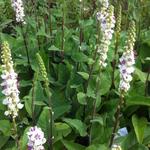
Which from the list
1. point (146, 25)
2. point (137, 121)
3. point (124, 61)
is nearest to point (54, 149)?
point (137, 121)

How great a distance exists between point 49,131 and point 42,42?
6.88ft

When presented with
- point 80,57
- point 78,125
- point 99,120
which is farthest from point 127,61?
point 80,57

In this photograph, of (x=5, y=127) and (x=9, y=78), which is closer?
(x=9, y=78)

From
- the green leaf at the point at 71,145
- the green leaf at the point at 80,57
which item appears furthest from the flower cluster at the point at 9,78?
Result: the green leaf at the point at 80,57

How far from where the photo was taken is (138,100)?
15.6 feet

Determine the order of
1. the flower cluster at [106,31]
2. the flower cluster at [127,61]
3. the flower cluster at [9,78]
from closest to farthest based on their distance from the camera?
the flower cluster at [9,78] → the flower cluster at [127,61] → the flower cluster at [106,31]

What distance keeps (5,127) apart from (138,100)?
4.61ft

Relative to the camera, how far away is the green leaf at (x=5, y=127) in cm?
454

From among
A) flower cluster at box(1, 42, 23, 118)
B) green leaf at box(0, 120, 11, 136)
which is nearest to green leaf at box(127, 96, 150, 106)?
green leaf at box(0, 120, 11, 136)

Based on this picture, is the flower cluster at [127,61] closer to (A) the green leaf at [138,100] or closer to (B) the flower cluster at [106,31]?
(B) the flower cluster at [106,31]

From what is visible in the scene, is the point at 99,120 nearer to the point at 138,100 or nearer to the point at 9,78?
the point at 138,100

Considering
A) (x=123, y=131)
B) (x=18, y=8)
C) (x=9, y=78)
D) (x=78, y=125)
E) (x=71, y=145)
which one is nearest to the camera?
(x=9, y=78)

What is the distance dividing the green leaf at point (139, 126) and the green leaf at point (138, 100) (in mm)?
197

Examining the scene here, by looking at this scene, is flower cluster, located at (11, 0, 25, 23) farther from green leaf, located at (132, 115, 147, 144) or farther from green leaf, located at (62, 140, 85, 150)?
green leaf, located at (132, 115, 147, 144)
